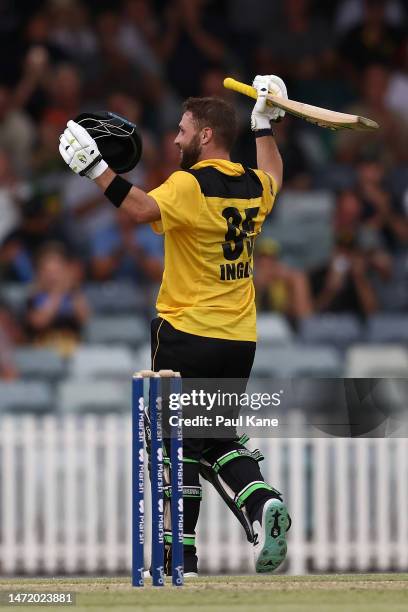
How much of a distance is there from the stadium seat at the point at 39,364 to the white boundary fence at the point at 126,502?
2.49 feet

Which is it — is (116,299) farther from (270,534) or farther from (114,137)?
(270,534)

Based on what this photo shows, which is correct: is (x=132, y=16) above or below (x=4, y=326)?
above

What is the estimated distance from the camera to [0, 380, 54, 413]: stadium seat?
34.8 ft

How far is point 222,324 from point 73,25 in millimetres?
6815

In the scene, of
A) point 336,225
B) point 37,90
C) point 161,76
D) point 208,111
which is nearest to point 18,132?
point 37,90

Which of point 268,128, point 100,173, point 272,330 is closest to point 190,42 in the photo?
point 272,330

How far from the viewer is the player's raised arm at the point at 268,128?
258 inches

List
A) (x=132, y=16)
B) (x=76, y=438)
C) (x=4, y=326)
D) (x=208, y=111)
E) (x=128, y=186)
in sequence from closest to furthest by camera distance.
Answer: (x=128, y=186) < (x=208, y=111) < (x=76, y=438) < (x=4, y=326) < (x=132, y=16)

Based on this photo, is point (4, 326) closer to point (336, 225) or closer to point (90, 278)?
point (90, 278)

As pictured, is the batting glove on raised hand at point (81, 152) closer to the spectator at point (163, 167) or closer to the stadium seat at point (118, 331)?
the stadium seat at point (118, 331)

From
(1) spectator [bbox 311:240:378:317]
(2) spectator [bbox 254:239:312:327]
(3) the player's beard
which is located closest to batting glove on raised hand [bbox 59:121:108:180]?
(3) the player's beard

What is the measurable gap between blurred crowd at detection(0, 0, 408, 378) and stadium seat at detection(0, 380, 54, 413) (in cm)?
34

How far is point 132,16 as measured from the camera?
12734 mm

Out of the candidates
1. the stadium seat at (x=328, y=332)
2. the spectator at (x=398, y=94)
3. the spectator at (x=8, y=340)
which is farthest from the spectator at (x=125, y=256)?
the spectator at (x=398, y=94)
